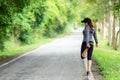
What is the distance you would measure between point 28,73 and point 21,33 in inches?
966

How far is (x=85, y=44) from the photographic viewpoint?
1270 cm

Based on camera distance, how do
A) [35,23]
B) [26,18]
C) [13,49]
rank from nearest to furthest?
[13,49], [26,18], [35,23]

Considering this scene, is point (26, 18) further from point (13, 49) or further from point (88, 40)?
point (88, 40)

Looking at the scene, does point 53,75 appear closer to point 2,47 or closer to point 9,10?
point 9,10

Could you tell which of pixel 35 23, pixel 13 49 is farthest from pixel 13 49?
pixel 35 23

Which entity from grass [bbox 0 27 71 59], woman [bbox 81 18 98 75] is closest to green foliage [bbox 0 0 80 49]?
grass [bbox 0 27 71 59]

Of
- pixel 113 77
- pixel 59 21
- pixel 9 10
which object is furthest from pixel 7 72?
pixel 59 21

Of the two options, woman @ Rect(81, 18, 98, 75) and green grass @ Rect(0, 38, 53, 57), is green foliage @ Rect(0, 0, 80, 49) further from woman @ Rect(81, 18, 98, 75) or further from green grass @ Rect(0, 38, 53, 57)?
woman @ Rect(81, 18, 98, 75)

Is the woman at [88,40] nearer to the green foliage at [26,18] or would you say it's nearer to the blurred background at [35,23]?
the blurred background at [35,23]

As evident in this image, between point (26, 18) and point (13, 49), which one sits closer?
point (13, 49)

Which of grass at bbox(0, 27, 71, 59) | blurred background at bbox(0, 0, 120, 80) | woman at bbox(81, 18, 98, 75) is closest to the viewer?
woman at bbox(81, 18, 98, 75)

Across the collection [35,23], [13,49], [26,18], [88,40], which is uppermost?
[26,18]

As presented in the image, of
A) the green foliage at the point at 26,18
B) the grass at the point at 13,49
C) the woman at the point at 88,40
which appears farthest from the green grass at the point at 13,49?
the woman at the point at 88,40

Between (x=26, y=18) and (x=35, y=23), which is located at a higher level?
(x=26, y=18)
